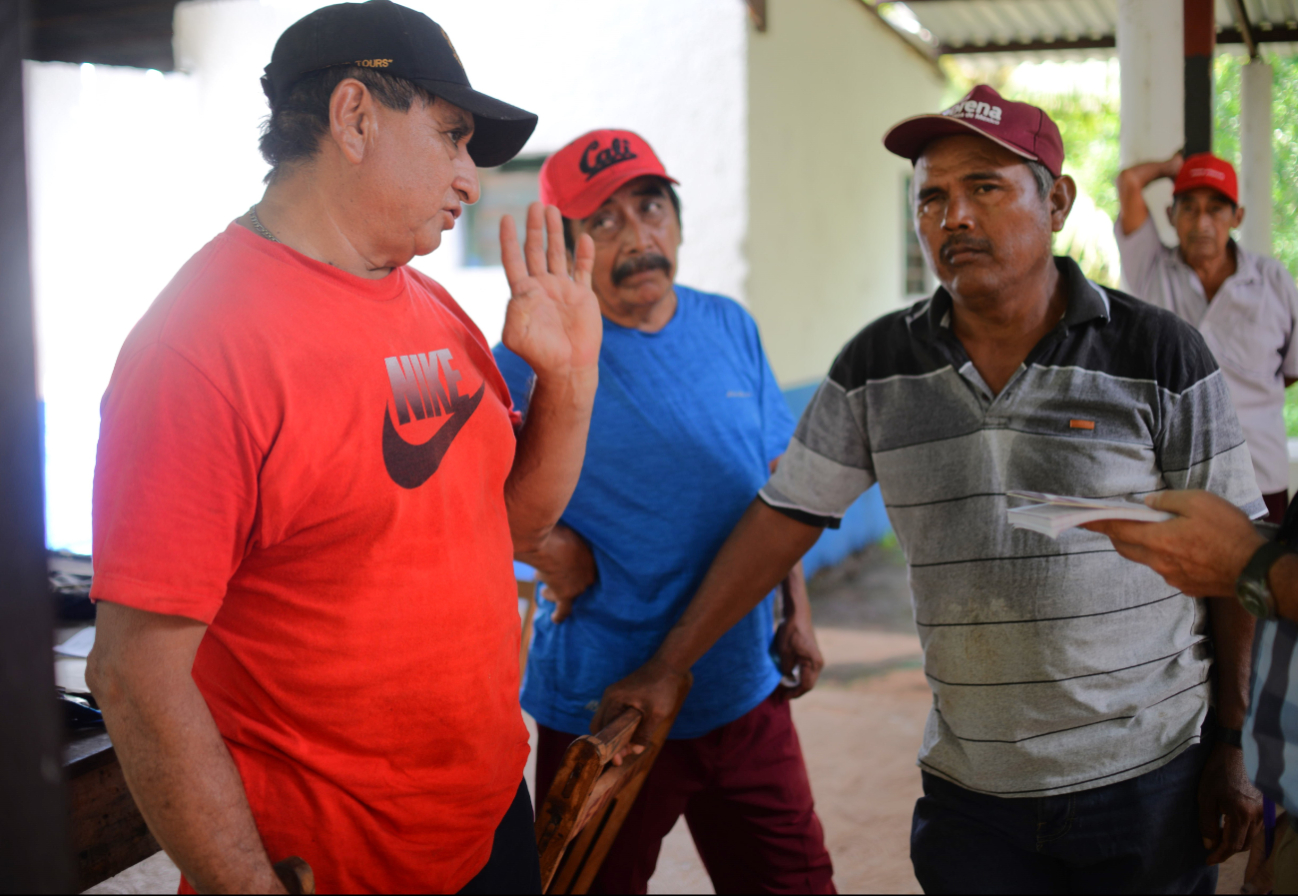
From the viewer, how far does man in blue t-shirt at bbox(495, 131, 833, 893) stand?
86.0 inches

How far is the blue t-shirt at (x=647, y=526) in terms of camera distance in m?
2.18

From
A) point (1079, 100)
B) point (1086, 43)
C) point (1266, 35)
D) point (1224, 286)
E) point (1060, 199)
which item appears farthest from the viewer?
point (1079, 100)

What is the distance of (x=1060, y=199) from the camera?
1926 millimetres

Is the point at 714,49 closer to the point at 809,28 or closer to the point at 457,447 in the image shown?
the point at 809,28

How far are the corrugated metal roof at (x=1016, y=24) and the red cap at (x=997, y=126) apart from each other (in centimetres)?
690

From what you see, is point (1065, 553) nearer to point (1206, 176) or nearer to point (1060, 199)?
point (1060, 199)

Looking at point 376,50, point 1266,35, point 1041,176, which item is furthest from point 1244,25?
point 376,50

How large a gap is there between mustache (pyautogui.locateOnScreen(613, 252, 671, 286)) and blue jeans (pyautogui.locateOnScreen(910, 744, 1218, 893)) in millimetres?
1346

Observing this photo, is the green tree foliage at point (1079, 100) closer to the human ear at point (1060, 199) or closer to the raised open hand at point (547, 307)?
the human ear at point (1060, 199)

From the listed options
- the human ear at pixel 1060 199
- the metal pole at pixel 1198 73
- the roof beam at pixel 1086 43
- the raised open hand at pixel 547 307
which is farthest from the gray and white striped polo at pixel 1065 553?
the roof beam at pixel 1086 43

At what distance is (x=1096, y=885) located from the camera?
170 centimetres

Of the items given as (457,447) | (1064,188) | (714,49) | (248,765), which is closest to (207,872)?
(248,765)

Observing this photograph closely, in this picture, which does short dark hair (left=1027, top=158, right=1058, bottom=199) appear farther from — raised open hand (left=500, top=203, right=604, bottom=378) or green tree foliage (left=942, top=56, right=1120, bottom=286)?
green tree foliage (left=942, top=56, right=1120, bottom=286)

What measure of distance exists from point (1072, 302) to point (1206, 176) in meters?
2.49
